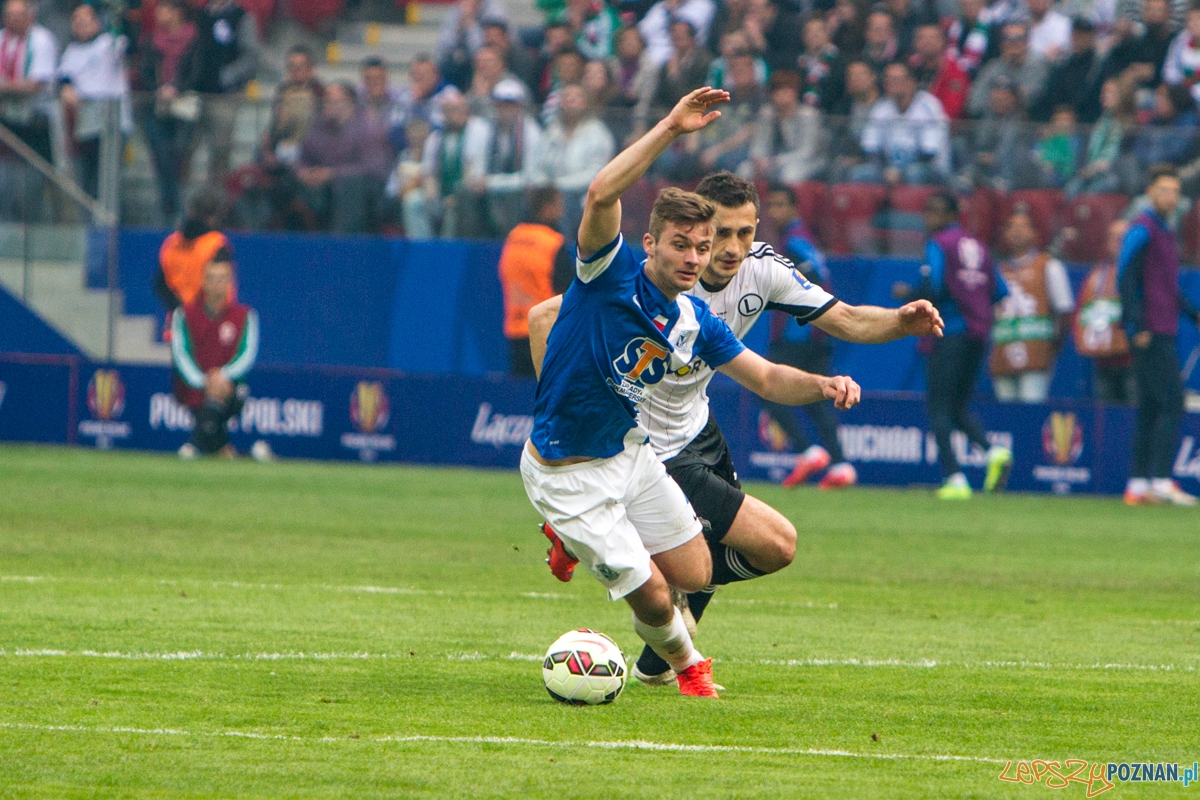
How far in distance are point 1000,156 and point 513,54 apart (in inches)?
260

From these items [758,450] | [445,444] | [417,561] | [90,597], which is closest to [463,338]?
[445,444]

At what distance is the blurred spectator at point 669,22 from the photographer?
2106 cm

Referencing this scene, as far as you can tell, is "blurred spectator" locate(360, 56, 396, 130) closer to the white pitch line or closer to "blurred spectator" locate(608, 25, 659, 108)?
"blurred spectator" locate(608, 25, 659, 108)

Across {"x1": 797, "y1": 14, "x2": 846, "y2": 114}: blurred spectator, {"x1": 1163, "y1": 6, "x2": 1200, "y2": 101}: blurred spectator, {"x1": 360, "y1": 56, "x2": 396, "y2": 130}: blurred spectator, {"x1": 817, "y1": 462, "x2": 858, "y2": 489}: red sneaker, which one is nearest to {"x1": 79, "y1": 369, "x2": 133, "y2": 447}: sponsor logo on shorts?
{"x1": 360, "y1": 56, "x2": 396, "y2": 130}: blurred spectator

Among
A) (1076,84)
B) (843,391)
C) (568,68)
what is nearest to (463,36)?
(568,68)

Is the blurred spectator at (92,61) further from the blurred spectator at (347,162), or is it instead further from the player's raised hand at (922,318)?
the player's raised hand at (922,318)

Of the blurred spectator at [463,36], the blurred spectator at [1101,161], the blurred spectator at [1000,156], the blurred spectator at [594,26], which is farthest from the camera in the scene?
the blurred spectator at [463,36]

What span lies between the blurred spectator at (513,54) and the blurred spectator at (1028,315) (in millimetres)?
6557

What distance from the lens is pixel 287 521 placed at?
13.1 meters

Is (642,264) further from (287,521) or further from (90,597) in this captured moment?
(287,521)

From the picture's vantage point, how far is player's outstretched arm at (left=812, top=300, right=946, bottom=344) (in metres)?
6.53

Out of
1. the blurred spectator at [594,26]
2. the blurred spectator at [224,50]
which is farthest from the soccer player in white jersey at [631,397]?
the blurred spectator at [224,50]

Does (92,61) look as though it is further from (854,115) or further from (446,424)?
(854,115)

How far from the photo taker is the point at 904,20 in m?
20.3
